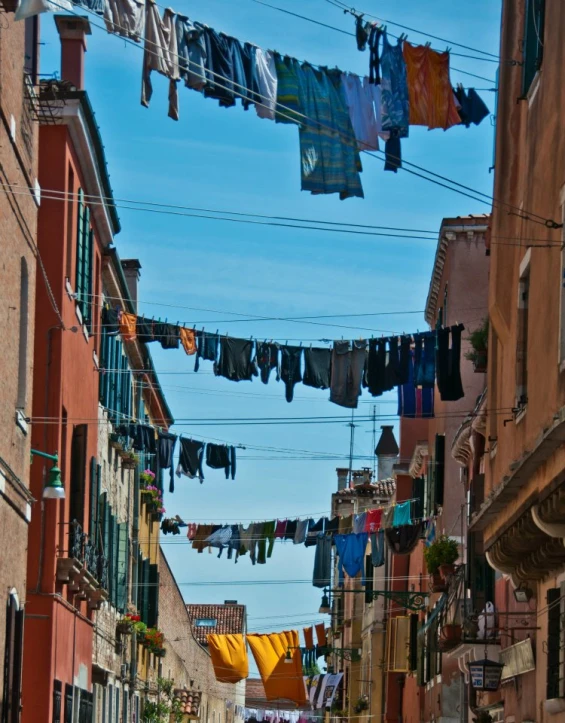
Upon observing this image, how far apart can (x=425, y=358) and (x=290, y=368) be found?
2058 millimetres

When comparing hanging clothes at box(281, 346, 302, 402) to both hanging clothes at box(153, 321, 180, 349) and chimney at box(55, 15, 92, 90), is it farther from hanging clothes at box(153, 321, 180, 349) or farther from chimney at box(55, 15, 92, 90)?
chimney at box(55, 15, 92, 90)

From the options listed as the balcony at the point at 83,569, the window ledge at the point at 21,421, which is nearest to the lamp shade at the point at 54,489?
the window ledge at the point at 21,421

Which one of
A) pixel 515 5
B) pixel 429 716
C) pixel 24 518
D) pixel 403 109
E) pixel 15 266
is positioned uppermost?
pixel 515 5

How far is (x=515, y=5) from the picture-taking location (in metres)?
19.2

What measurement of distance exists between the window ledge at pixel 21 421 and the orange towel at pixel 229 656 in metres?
36.5

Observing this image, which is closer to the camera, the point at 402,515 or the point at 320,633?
the point at 402,515

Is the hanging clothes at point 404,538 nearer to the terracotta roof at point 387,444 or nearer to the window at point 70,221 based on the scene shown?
the window at point 70,221

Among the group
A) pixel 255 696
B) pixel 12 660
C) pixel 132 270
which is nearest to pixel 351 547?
pixel 132 270

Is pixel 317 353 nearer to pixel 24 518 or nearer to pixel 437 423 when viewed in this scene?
pixel 24 518

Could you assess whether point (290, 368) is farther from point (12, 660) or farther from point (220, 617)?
point (220, 617)

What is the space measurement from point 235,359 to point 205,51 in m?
8.05

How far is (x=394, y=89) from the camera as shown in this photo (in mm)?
16781

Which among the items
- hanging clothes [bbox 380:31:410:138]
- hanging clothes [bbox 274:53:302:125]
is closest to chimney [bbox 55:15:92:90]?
hanging clothes [bbox 274:53:302:125]

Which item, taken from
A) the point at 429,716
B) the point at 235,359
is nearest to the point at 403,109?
the point at 235,359
